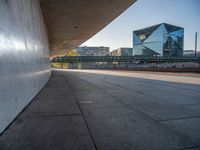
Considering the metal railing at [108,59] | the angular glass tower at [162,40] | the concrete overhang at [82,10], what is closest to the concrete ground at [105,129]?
the concrete overhang at [82,10]

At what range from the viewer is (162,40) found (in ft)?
284

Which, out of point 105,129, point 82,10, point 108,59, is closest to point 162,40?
point 108,59

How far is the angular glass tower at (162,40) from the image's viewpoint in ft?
285

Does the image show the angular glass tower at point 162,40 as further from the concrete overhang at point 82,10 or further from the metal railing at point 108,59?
the concrete overhang at point 82,10

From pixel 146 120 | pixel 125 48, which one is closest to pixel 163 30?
pixel 125 48

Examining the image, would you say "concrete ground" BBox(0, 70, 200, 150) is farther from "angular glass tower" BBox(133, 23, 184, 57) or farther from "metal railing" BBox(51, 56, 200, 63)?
"angular glass tower" BBox(133, 23, 184, 57)

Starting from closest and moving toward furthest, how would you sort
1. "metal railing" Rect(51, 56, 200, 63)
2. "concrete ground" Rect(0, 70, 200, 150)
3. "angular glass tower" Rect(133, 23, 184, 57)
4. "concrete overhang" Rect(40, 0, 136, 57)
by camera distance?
"concrete ground" Rect(0, 70, 200, 150) < "concrete overhang" Rect(40, 0, 136, 57) < "metal railing" Rect(51, 56, 200, 63) < "angular glass tower" Rect(133, 23, 184, 57)

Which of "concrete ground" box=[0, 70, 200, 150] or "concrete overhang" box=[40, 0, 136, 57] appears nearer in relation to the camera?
"concrete ground" box=[0, 70, 200, 150]

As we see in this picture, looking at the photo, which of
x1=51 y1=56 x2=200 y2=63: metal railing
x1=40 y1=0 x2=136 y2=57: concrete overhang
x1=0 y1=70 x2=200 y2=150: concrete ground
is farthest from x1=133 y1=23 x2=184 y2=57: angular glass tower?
x1=0 y1=70 x2=200 y2=150: concrete ground

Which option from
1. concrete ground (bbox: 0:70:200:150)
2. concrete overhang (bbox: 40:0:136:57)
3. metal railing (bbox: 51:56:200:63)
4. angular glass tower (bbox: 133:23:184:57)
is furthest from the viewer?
angular glass tower (bbox: 133:23:184:57)

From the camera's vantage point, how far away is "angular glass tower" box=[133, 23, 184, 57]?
285 feet

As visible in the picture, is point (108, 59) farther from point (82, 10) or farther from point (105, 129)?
point (105, 129)

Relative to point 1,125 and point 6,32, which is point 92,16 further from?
point 1,125

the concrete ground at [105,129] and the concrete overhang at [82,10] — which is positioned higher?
the concrete overhang at [82,10]
